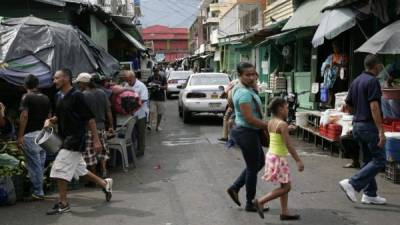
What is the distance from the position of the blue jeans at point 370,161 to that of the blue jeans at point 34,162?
439 cm

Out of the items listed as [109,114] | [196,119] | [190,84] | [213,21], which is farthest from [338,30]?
[213,21]

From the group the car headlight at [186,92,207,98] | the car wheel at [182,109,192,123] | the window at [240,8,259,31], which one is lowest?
the car wheel at [182,109,192,123]

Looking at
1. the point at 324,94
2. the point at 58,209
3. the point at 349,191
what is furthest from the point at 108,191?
the point at 324,94

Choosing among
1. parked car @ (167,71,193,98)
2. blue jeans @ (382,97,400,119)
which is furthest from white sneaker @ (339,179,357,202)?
parked car @ (167,71,193,98)

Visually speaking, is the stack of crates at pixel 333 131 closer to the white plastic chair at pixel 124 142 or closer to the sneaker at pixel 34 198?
the white plastic chair at pixel 124 142

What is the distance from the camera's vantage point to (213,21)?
68.7m

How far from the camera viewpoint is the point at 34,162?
27.3ft

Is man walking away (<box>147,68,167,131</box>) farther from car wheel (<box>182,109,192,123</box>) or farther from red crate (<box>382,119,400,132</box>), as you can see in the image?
red crate (<box>382,119,400,132</box>)

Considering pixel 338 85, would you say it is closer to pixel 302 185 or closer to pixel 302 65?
pixel 302 65

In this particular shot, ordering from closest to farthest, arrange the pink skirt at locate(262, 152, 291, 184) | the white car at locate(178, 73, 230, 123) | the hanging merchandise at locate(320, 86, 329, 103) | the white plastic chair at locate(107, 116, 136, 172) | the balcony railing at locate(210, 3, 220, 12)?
the pink skirt at locate(262, 152, 291, 184)
the white plastic chair at locate(107, 116, 136, 172)
the hanging merchandise at locate(320, 86, 329, 103)
the white car at locate(178, 73, 230, 123)
the balcony railing at locate(210, 3, 220, 12)

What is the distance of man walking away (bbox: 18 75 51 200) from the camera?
8.21 m

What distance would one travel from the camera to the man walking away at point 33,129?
8.21m

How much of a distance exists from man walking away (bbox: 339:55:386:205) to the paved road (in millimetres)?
250

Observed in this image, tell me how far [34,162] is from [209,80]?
11367 millimetres
